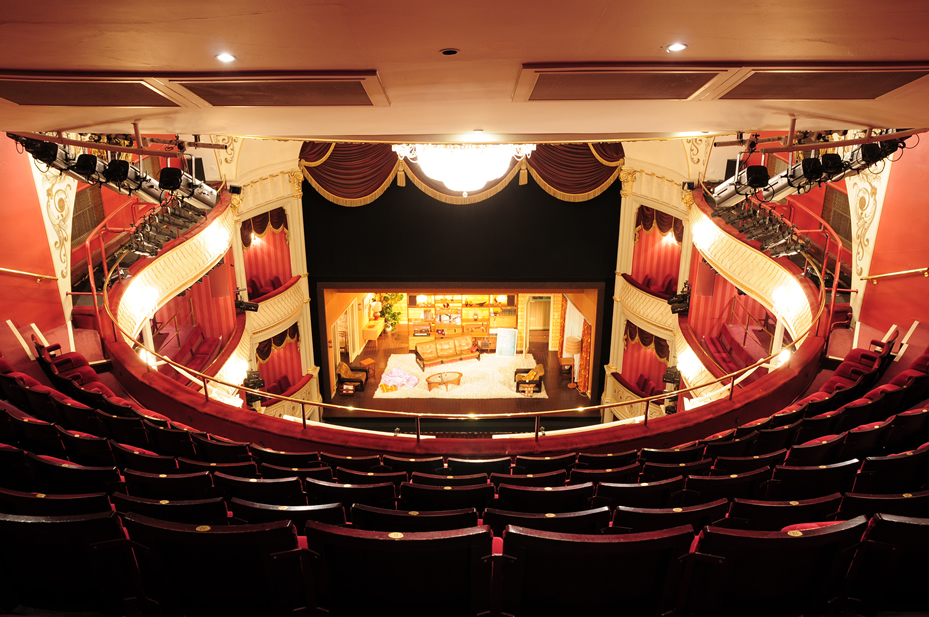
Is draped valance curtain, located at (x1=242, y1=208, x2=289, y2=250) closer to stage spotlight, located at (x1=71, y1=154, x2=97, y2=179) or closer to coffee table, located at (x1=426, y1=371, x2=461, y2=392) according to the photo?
coffee table, located at (x1=426, y1=371, x2=461, y2=392)

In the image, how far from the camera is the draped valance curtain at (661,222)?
9.91 metres

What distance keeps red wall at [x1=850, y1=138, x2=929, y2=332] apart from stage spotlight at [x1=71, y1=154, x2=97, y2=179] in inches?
290

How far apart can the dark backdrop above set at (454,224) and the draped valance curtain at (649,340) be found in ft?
2.90

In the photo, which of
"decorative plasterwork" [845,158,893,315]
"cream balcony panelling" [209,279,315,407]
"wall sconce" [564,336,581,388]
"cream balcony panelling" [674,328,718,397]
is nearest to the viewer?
"decorative plasterwork" [845,158,893,315]

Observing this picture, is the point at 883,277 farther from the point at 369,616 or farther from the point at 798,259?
the point at 369,616

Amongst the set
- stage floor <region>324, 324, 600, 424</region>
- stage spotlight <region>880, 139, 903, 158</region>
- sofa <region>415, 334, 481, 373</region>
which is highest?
stage spotlight <region>880, 139, 903, 158</region>

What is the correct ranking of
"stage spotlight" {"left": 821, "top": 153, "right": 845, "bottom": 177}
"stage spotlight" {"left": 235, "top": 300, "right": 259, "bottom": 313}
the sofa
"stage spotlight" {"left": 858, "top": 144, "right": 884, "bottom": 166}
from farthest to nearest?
the sofa
"stage spotlight" {"left": 235, "top": 300, "right": 259, "bottom": 313}
"stage spotlight" {"left": 821, "top": 153, "right": 845, "bottom": 177}
"stage spotlight" {"left": 858, "top": 144, "right": 884, "bottom": 166}

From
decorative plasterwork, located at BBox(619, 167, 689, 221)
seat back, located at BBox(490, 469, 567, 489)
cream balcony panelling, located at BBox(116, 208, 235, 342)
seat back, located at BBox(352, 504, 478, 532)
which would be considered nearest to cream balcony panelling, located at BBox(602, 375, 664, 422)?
decorative plasterwork, located at BBox(619, 167, 689, 221)

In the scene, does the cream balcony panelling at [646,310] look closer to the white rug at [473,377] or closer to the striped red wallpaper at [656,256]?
the striped red wallpaper at [656,256]

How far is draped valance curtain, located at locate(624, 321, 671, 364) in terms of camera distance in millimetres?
10281

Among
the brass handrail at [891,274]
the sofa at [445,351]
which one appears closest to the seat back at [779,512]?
the brass handrail at [891,274]

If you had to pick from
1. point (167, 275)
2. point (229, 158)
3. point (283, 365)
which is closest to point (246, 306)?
point (283, 365)

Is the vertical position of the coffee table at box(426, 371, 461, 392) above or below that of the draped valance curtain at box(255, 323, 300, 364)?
below

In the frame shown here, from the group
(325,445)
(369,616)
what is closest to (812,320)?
(325,445)
